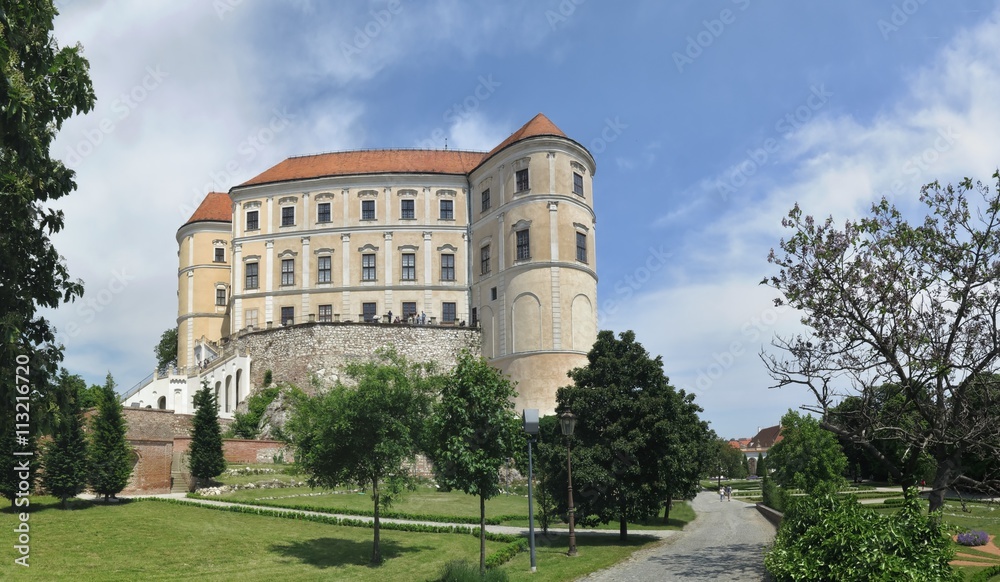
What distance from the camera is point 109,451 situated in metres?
28.7

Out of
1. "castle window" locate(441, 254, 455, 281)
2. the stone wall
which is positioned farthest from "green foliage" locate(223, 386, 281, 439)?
"castle window" locate(441, 254, 455, 281)

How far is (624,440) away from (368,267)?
36.8 metres

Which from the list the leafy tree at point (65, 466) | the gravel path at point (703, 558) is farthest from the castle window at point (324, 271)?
the gravel path at point (703, 558)

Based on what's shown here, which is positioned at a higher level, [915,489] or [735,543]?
A: [915,489]

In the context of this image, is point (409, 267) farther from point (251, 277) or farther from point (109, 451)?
point (109, 451)

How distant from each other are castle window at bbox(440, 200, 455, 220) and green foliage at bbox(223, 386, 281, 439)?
57.4 feet

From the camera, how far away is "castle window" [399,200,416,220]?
58.5m

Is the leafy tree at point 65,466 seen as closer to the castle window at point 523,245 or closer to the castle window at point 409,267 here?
the castle window at point 523,245

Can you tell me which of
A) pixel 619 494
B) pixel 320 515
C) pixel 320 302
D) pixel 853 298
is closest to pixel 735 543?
pixel 619 494

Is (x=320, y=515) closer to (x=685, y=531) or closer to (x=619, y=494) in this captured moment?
(x=619, y=494)

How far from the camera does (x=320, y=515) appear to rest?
27.8m

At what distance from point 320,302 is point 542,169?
1969 centimetres

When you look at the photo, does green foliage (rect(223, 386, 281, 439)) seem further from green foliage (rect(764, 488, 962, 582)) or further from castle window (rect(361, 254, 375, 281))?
green foliage (rect(764, 488, 962, 582))

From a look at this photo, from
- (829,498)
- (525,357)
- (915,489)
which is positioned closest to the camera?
(915,489)
